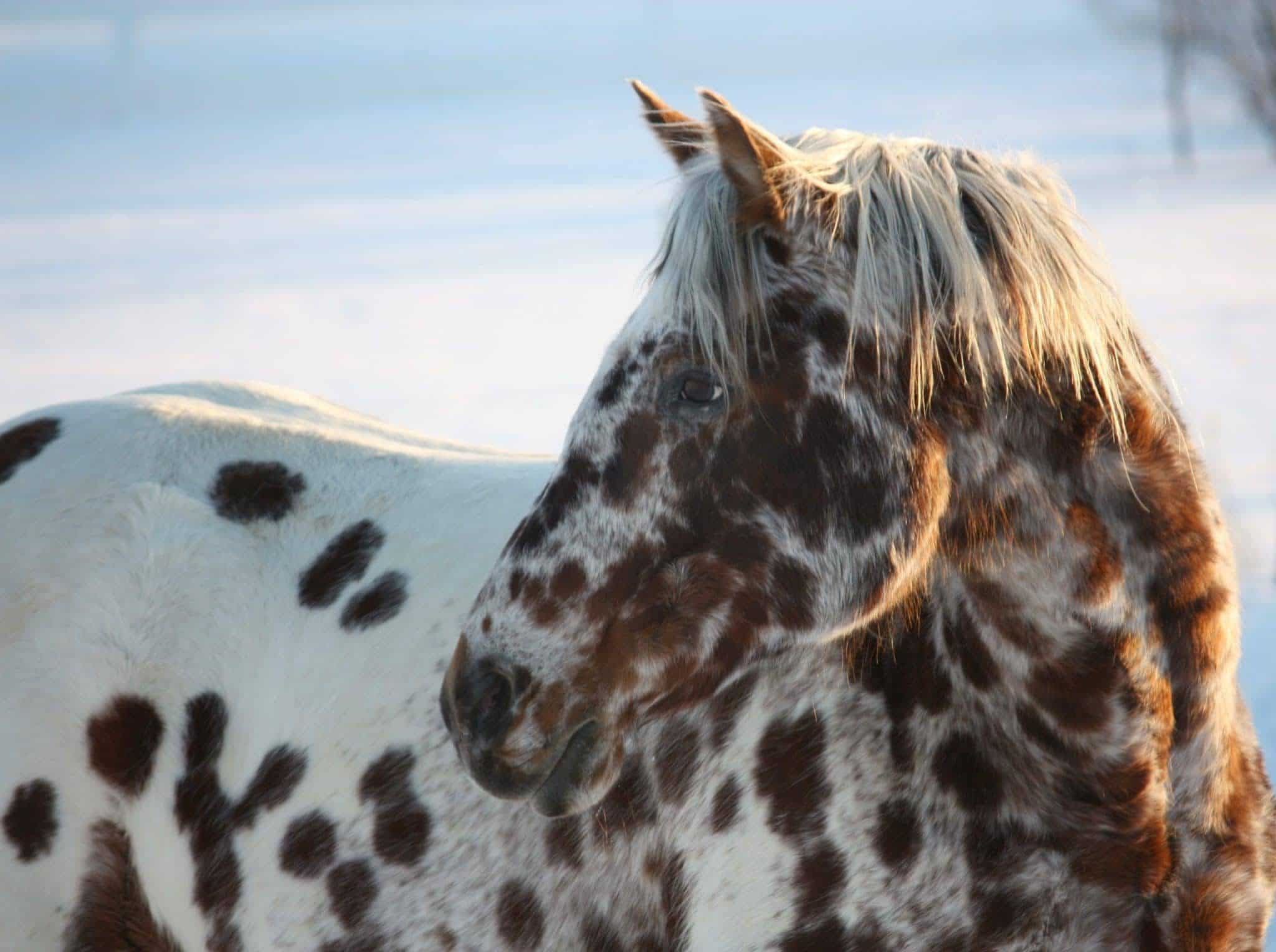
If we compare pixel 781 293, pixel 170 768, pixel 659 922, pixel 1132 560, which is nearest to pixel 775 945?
pixel 659 922

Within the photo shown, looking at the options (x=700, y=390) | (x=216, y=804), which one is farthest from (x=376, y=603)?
(x=700, y=390)

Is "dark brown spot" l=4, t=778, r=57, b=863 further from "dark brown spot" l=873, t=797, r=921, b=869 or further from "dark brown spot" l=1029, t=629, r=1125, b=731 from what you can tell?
"dark brown spot" l=1029, t=629, r=1125, b=731

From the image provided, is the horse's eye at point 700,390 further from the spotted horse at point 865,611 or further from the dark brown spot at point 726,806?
the dark brown spot at point 726,806

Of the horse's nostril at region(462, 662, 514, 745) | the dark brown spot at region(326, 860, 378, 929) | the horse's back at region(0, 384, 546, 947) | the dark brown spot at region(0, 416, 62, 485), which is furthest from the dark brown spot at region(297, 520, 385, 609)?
the horse's nostril at region(462, 662, 514, 745)

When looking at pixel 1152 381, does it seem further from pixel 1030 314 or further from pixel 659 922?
pixel 659 922

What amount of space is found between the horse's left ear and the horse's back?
1.09 meters

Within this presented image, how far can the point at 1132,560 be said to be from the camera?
2307mm

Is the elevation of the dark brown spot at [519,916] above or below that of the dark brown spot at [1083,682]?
below

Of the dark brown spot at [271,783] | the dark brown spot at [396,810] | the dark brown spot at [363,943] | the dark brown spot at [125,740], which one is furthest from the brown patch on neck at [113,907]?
the dark brown spot at [396,810]

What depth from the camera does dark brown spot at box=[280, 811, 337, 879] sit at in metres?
2.93

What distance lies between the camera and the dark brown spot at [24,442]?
3.38 m

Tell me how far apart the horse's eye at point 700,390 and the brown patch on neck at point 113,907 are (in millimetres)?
1791

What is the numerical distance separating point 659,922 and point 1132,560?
1122mm

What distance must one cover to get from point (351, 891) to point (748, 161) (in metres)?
1.72
